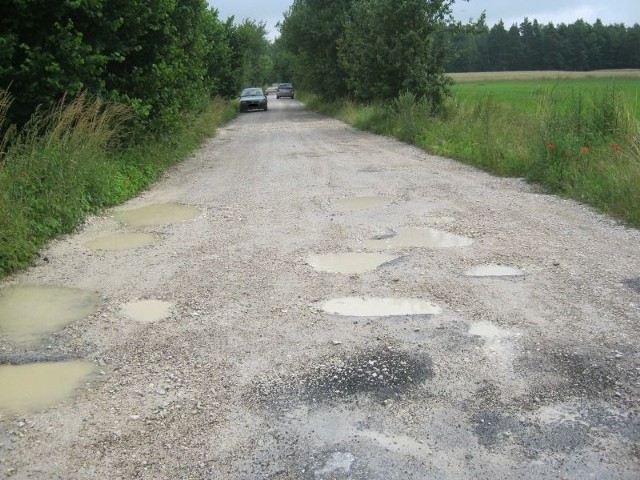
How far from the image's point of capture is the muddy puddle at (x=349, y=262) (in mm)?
6535

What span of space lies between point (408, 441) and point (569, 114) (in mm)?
10561

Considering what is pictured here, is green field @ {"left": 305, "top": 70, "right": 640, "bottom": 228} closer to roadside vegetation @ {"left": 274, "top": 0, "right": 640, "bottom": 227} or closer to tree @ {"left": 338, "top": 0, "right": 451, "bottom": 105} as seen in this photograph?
roadside vegetation @ {"left": 274, "top": 0, "right": 640, "bottom": 227}

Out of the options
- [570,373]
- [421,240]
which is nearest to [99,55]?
A: [421,240]

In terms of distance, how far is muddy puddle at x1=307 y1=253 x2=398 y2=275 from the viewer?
654cm

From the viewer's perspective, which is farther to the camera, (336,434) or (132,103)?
(132,103)

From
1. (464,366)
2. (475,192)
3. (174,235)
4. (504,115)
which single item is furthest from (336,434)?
(504,115)

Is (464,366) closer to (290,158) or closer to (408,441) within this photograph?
(408,441)

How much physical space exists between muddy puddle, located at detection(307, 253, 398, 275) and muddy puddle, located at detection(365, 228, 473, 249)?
0.38m

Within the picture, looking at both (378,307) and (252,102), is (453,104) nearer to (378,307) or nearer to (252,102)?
(378,307)

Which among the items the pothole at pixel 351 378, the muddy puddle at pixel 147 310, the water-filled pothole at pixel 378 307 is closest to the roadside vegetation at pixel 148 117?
the muddy puddle at pixel 147 310

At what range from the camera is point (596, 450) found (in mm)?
3346

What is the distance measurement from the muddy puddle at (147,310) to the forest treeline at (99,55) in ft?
17.4

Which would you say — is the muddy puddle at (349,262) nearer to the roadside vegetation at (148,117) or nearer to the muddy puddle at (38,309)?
the muddy puddle at (38,309)

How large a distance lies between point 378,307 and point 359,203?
4.44 m
